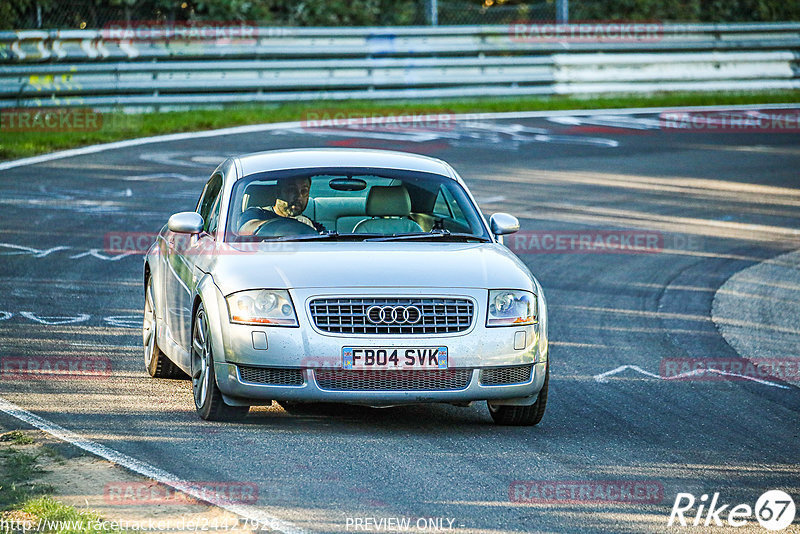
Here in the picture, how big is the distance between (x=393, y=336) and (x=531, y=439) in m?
1.04

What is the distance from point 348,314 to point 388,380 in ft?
1.40

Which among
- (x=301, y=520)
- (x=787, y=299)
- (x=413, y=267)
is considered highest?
(x=413, y=267)

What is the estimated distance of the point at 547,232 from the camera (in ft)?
49.5

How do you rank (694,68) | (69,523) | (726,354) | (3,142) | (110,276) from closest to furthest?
1. (69,523)
2. (726,354)
3. (110,276)
4. (3,142)
5. (694,68)

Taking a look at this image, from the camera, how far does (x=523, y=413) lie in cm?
760

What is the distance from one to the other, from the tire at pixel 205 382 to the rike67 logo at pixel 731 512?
263cm

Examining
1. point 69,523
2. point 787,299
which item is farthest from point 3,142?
point 69,523

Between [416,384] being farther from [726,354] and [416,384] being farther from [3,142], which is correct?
[3,142]

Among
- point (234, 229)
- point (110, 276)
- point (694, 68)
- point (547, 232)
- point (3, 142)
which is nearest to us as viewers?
point (234, 229)
